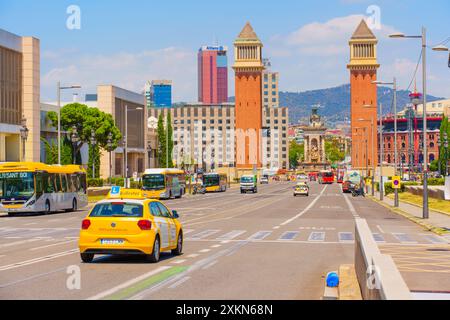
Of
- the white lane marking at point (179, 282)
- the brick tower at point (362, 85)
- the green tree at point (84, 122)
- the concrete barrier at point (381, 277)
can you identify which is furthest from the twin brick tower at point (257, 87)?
the concrete barrier at point (381, 277)

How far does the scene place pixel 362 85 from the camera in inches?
7313

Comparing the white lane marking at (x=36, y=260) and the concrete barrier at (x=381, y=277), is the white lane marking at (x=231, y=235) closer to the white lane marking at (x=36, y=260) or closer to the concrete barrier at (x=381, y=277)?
the white lane marking at (x=36, y=260)

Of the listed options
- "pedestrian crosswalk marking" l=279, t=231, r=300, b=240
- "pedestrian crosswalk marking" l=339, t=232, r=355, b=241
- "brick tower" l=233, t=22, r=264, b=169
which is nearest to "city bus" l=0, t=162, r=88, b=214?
"pedestrian crosswalk marking" l=279, t=231, r=300, b=240

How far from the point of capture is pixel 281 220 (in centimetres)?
3881

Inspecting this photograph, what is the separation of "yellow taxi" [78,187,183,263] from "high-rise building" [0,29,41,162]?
72.2 metres

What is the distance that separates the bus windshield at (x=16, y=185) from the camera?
142ft

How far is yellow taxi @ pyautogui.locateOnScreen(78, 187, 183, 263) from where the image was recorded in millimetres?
17547

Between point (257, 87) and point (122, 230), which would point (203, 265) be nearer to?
point (122, 230)

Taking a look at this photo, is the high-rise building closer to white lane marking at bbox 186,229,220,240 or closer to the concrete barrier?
A: white lane marking at bbox 186,229,220,240

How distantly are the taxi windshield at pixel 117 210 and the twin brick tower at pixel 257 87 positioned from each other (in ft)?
553

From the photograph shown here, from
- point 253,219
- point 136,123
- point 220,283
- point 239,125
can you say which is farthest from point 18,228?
point 239,125

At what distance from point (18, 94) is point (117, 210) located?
78.0 meters

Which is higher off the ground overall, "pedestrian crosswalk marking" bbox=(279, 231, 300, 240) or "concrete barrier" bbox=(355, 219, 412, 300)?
"concrete barrier" bbox=(355, 219, 412, 300)
